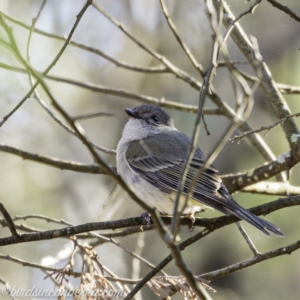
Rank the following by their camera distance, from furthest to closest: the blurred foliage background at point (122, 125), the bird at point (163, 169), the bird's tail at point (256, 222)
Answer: the blurred foliage background at point (122, 125) < the bird at point (163, 169) < the bird's tail at point (256, 222)

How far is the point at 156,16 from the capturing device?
29.1 ft

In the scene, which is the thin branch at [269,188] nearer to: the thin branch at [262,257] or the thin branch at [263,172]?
the thin branch at [263,172]

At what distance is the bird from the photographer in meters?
3.96

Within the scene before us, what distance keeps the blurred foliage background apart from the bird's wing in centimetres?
241

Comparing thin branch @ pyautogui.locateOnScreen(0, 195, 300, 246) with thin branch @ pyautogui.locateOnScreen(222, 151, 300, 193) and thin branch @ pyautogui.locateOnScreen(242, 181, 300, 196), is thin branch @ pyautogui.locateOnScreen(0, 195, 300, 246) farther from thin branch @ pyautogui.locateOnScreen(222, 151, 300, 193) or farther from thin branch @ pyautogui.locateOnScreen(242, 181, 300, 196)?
thin branch @ pyautogui.locateOnScreen(242, 181, 300, 196)

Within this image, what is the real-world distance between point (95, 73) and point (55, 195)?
7.50 ft

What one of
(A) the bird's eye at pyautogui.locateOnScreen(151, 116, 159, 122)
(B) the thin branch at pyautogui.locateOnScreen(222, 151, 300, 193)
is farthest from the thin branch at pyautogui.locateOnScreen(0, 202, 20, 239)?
(A) the bird's eye at pyautogui.locateOnScreen(151, 116, 159, 122)

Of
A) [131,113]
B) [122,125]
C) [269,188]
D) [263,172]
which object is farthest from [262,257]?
[122,125]

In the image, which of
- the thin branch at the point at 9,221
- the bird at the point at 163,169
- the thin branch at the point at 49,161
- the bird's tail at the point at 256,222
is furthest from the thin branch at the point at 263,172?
the thin branch at the point at 9,221

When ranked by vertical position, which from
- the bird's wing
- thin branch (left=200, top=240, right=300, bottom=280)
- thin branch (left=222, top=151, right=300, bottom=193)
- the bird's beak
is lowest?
thin branch (left=200, top=240, right=300, bottom=280)

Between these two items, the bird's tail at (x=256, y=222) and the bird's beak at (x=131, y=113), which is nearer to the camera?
the bird's tail at (x=256, y=222)

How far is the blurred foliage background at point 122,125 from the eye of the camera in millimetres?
7801

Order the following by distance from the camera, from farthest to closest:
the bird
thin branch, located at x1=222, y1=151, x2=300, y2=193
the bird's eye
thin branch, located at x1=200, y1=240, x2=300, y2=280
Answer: the bird's eye, thin branch, located at x1=222, y1=151, x2=300, y2=193, the bird, thin branch, located at x1=200, y1=240, x2=300, y2=280

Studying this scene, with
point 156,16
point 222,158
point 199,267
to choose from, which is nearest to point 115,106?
point 156,16
